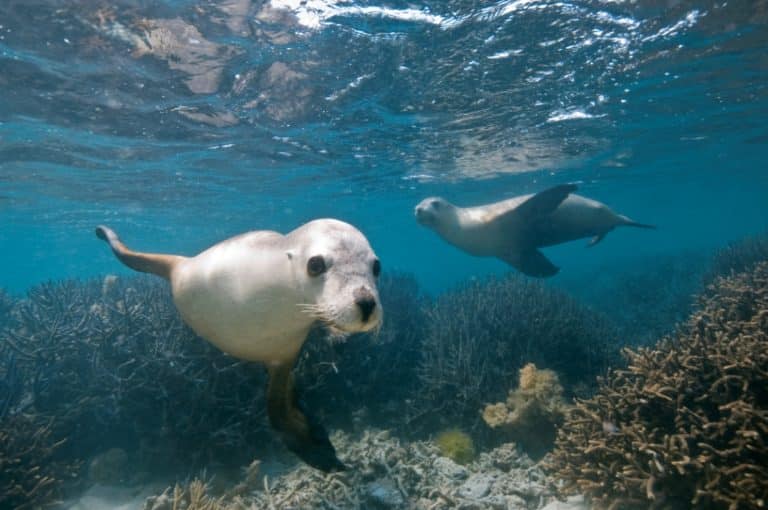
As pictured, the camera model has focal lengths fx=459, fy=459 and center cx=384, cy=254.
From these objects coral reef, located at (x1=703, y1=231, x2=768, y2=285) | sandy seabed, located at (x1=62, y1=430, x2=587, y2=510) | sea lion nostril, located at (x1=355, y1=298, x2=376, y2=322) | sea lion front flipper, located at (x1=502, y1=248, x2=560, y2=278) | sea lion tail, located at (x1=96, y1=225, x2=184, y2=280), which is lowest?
coral reef, located at (x1=703, y1=231, x2=768, y2=285)

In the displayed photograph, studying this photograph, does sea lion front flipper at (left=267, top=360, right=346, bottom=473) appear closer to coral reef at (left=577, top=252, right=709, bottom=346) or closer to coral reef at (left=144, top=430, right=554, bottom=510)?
coral reef at (left=144, top=430, right=554, bottom=510)

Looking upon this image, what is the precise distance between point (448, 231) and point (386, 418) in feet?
19.3

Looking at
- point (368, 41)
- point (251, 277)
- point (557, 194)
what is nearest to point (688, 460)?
point (251, 277)

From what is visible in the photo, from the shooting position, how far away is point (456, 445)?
5.64 metres

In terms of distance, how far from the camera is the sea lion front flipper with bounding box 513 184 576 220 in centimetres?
943

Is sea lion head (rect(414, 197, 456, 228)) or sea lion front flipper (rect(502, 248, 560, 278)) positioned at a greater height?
sea lion head (rect(414, 197, 456, 228))

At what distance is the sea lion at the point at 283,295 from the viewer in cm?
233

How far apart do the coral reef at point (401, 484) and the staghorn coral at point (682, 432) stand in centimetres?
53

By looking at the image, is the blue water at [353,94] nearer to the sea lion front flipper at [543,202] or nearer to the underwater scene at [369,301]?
the underwater scene at [369,301]

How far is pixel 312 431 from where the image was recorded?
385 centimetres

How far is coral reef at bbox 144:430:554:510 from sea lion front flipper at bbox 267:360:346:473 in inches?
Answer: 28.4

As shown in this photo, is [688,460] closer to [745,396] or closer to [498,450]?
[745,396]

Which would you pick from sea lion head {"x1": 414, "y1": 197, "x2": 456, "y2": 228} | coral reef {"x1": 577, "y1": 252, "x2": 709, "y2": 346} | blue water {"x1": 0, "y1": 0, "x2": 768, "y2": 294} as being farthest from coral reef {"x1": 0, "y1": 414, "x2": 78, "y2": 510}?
coral reef {"x1": 577, "y1": 252, "x2": 709, "y2": 346}

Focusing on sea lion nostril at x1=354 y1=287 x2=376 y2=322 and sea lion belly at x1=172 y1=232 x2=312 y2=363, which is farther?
sea lion belly at x1=172 y1=232 x2=312 y2=363
